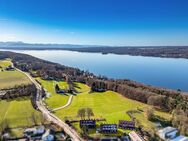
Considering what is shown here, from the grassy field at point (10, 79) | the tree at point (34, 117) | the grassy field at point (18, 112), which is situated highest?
the grassy field at point (10, 79)

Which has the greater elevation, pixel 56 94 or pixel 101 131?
pixel 101 131

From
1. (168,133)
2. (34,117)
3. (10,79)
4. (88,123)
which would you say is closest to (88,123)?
(88,123)

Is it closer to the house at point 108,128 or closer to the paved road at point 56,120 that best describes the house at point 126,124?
the house at point 108,128

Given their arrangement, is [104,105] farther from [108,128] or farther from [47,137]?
[47,137]

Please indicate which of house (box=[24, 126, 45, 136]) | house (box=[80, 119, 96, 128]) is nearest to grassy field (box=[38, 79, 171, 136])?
house (box=[80, 119, 96, 128])

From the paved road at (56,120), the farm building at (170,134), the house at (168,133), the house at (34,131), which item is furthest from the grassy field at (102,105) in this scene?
the house at (34,131)

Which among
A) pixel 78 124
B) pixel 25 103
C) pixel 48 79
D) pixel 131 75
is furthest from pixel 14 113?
pixel 131 75
